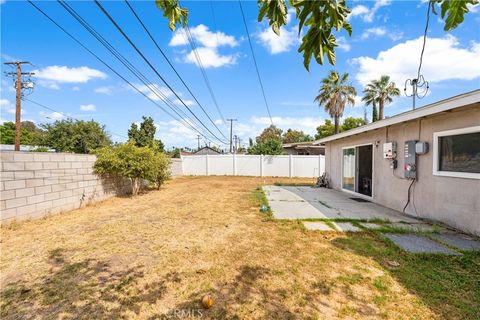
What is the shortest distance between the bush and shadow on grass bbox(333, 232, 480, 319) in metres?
7.00

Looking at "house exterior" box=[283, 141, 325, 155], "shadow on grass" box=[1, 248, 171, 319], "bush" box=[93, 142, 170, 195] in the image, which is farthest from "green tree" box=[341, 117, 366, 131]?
"shadow on grass" box=[1, 248, 171, 319]

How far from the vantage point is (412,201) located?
534cm

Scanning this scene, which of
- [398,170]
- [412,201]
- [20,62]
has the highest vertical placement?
[20,62]

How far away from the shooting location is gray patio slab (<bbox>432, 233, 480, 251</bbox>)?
11.2ft

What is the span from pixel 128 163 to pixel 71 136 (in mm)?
20300

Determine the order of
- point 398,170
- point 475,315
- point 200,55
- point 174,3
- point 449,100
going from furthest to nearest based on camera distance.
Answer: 1. point 200,55
2. point 398,170
3. point 449,100
4. point 475,315
5. point 174,3

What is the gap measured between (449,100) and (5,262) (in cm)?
737

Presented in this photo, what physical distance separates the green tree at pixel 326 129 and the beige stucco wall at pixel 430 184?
86.4ft

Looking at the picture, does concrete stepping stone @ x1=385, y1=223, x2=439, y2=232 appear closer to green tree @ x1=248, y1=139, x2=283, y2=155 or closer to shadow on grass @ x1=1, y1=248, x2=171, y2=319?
shadow on grass @ x1=1, y1=248, x2=171, y2=319

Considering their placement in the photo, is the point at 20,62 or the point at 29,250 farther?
the point at 20,62

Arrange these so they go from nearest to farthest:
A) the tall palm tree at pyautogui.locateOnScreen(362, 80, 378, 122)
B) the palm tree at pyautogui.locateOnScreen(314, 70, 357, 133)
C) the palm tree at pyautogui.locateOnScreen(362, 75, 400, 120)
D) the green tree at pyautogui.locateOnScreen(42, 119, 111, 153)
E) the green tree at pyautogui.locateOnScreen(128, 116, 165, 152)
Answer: the palm tree at pyautogui.locateOnScreen(314, 70, 357, 133)
the palm tree at pyautogui.locateOnScreen(362, 75, 400, 120)
the tall palm tree at pyautogui.locateOnScreen(362, 80, 378, 122)
the green tree at pyautogui.locateOnScreen(42, 119, 111, 153)
the green tree at pyautogui.locateOnScreen(128, 116, 165, 152)

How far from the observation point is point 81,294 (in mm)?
2361

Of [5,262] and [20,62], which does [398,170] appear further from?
[20,62]

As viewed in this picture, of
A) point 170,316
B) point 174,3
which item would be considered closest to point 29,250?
point 170,316
